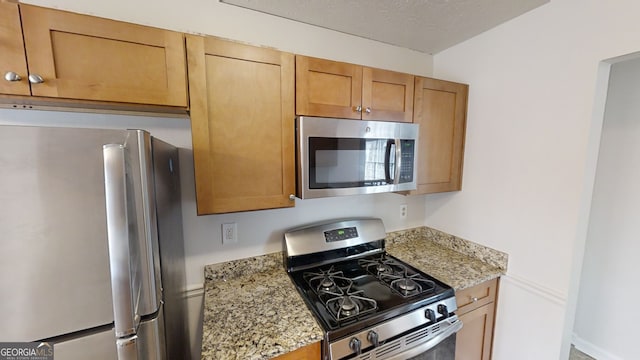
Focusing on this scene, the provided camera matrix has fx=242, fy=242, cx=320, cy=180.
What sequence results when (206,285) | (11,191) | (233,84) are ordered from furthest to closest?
(206,285)
(233,84)
(11,191)

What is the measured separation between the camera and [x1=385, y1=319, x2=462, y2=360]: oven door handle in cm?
115

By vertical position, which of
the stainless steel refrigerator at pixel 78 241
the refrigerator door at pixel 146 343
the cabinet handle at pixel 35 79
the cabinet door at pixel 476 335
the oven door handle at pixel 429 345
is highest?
the cabinet handle at pixel 35 79

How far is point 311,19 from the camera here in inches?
59.6

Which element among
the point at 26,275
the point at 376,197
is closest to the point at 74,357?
the point at 26,275

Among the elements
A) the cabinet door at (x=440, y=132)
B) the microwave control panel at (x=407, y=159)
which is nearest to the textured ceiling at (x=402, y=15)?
the cabinet door at (x=440, y=132)

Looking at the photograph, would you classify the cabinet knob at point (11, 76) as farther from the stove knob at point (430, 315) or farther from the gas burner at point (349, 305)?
the stove knob at point (430, 315)

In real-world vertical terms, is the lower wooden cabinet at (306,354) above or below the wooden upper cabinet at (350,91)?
below

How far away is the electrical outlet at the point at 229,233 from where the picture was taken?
145cm

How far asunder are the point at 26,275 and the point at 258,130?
88 centimetres

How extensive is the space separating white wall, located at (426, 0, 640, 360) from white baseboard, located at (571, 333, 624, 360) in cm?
128

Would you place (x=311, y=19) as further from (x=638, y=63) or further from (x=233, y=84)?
(x=638, y=63)

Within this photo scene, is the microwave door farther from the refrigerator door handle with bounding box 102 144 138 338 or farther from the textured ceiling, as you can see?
the refrigerator door handle with bounding box 102 144 138 338

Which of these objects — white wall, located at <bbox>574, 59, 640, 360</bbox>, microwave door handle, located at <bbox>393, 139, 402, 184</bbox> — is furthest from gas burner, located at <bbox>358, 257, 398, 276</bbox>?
white wall, located at <bbox>574, 59, 640, 360</bbox>

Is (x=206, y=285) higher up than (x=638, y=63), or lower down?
lower down
